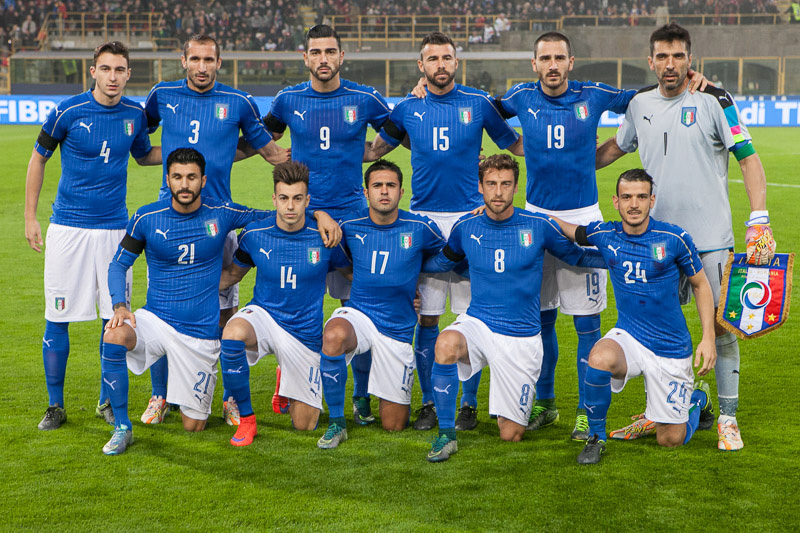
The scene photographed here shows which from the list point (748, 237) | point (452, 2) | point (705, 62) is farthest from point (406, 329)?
point (452, 2)

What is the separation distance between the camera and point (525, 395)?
4734mm

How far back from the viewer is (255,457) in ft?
14.7

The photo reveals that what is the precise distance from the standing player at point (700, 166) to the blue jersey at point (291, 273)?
73.6 inches

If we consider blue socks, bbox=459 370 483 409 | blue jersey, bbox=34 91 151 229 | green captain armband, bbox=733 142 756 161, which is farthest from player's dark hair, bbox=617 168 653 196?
blue jersey, bbox=34 91 151 229

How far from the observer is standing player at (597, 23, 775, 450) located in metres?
4.51

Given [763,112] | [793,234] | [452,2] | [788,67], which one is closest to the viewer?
[793,234]

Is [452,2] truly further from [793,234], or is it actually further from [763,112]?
[793,234]

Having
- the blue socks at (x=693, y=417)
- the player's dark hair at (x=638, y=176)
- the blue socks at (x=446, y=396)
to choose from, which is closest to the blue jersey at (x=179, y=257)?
the blue socks at (x=446, y=396)

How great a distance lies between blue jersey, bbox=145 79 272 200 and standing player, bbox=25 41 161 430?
240 millimetres

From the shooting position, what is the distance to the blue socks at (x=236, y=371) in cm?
468

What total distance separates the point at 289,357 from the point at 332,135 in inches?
55.1

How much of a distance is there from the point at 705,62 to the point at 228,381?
1098 inches

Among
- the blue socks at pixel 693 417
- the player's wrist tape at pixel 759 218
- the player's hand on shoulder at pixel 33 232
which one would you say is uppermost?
the player's wrist tape at pixel 759 218

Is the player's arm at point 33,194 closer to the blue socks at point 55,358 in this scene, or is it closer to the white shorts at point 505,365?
the blue socks at point 55,358
